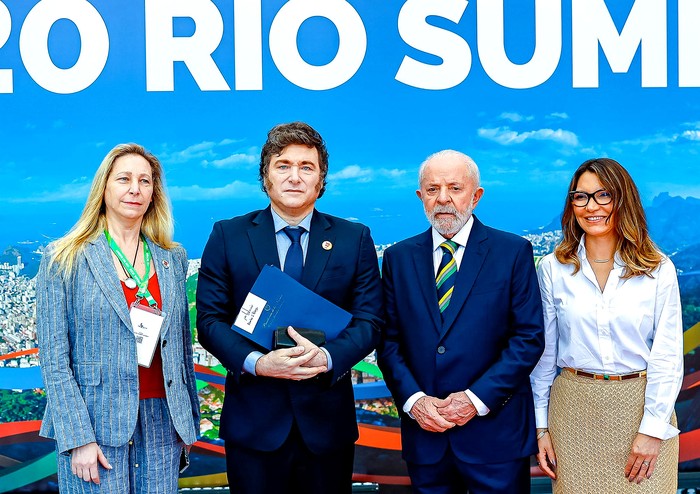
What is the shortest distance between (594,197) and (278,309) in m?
1.23

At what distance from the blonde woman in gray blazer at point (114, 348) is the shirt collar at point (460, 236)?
3.30ft

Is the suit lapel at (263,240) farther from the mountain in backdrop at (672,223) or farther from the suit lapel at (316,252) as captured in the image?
the mountain in backdrop at (672,223)

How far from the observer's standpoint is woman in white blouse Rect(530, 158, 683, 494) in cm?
236

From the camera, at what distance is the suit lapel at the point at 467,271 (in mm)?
2385

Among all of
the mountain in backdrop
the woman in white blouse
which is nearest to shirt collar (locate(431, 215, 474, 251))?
the woman in white blouse

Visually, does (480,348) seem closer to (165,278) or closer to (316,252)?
(316,252)

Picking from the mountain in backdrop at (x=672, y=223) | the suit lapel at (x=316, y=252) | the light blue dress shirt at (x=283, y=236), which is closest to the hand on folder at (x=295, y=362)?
the suit lapel at (x=316, y=252)

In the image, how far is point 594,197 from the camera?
244 cm

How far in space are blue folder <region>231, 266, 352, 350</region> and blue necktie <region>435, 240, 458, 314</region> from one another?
1.21 feet

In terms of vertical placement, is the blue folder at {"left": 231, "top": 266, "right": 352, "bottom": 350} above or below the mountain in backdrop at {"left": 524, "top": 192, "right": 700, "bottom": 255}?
below

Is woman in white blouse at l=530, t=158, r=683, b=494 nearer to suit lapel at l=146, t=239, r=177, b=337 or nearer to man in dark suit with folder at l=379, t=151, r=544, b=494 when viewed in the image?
man in dark suit with folder at l=379, t=151, r=544, b=494

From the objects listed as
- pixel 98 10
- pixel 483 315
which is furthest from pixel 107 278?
pixel 98 10

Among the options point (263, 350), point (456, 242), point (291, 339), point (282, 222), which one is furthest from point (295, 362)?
point (456, 242)

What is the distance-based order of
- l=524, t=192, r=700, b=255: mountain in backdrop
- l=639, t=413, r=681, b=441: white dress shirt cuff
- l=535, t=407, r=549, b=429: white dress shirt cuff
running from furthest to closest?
1. l=524, t=192, r=700, b=255: mountain in backdrop
2. l=535, t=407, r=549, b=429: white dress shirt cuff
3. l=639, t=413, r=681, b=441: white dress shirt cuff
